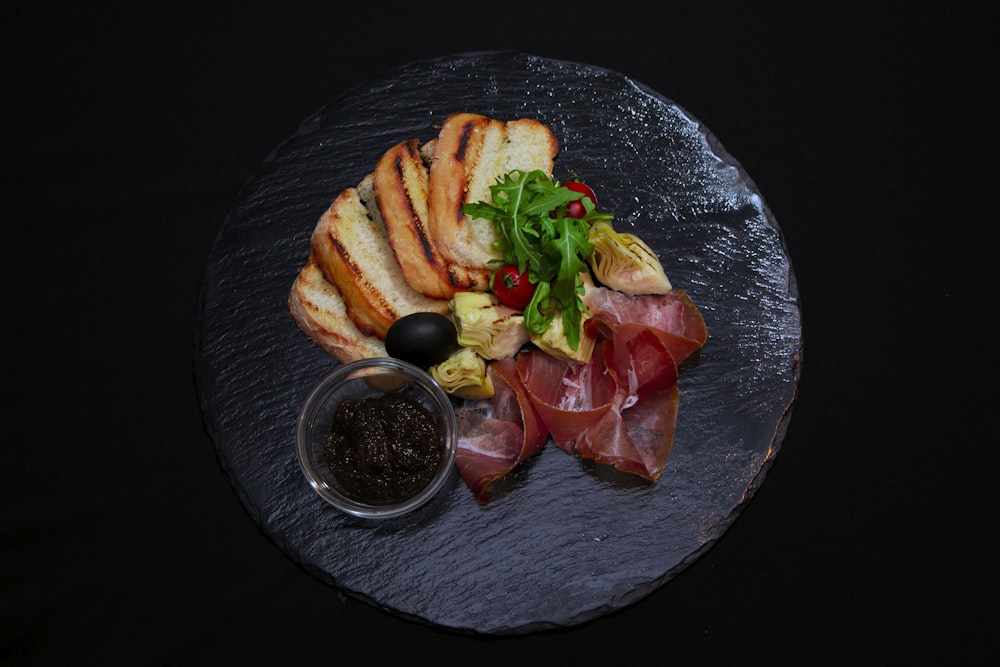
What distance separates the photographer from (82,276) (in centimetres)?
390

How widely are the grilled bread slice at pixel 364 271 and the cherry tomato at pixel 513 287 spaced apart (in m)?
0.23

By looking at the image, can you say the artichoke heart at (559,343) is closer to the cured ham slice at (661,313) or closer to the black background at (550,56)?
the cured ham slice at (661,313)

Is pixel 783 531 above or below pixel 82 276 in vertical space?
below

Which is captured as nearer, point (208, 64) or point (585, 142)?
point (585, 142)

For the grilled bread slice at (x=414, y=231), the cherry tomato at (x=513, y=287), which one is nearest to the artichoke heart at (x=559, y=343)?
the cherry tomato at (x=513, y=287)

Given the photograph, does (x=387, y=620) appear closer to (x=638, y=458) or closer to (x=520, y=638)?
(x=520, y=638)

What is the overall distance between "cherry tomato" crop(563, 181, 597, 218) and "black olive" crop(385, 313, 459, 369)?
1.98ft

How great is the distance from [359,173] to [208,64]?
103cm

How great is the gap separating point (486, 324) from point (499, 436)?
0.41m

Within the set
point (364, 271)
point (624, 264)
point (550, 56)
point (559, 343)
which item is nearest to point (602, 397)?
point (559, 343)

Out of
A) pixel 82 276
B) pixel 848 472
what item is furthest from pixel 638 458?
pixel 82 276

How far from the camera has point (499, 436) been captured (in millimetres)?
3322

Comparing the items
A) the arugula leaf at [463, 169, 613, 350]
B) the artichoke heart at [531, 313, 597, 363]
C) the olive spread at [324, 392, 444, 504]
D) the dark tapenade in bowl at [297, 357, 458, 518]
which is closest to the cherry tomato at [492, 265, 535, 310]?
the arugula leaf at [463, 169, 613, 350]

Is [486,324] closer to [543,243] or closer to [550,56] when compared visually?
[543,243]
